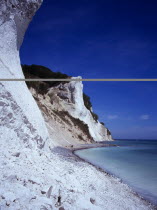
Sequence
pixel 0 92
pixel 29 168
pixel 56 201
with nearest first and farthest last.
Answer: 1. pixel 56 201
2. pixel 29 168
3. pixel 0 92

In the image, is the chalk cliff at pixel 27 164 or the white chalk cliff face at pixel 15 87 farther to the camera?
the white chalk cliff face at pixel 15 87

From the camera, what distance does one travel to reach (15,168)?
3.48m

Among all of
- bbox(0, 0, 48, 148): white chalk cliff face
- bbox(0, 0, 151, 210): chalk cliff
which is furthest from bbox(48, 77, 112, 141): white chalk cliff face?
bbox(0, 0, 151, 210): chalk cliff

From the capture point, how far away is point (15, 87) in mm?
5922

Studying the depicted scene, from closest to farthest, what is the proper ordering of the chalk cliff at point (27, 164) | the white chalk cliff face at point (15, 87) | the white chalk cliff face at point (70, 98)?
the chalk cliff at point (27, 164) < the white chalk cliff face at point (15, 87) < the white chalk cliff face at point (70, 98)

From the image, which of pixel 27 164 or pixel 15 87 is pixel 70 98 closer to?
pixel 15 87

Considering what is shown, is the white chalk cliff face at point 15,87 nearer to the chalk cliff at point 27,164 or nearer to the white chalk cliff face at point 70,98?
the chalk cliff at point 27,164

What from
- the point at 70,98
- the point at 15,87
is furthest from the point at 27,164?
the point at 70,98

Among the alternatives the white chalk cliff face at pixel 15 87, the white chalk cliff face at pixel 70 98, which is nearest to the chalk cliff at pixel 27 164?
the white chalk cliff face at pixel 15 87

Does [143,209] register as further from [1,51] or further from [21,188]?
[1,51]

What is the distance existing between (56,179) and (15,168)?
810 millimetres

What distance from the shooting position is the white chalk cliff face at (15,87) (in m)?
4.98

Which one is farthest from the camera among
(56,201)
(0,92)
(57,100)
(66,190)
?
(57,100)

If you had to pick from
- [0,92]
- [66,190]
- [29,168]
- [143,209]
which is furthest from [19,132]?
[143,209]
